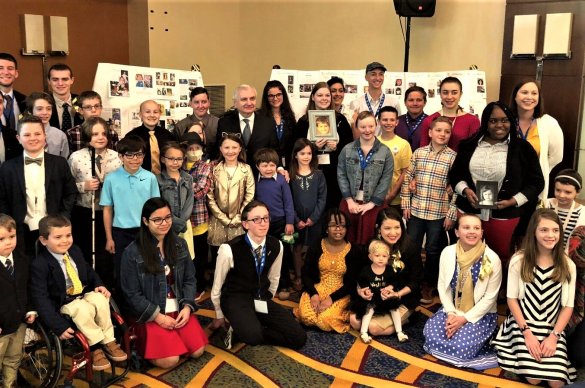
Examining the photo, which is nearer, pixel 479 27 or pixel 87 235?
pixel 87 235

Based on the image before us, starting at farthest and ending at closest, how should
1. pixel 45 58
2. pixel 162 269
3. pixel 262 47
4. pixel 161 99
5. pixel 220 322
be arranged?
pixel 262 47 < pixel 45 58 < pixel 161 99 < pixel 220 322 < pixel 162 269

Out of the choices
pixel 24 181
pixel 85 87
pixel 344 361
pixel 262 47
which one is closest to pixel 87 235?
pixel 24 181

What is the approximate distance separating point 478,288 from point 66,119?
10.7 feet

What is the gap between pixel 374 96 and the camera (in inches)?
220

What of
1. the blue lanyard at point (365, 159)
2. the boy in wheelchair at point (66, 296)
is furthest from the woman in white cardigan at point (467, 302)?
the boy in wheelchair at point (66, 296)

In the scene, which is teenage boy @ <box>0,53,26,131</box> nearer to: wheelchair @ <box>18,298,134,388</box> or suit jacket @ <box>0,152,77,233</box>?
suit jacket @ <box>0,152,77,233</box>

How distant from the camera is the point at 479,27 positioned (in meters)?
7.10

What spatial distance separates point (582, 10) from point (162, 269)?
5.15 meters

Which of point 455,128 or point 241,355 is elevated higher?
point 455,128

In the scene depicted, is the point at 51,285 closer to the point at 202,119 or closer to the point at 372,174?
the point at 202,119

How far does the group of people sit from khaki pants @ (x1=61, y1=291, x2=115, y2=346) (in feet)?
0.04

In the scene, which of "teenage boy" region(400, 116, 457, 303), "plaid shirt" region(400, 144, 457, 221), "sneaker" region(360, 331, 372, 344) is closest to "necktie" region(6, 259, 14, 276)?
"sneaker" region(360, 331, 372, 344)

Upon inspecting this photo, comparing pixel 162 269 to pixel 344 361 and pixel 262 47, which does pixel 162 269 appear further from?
pixel 262 47

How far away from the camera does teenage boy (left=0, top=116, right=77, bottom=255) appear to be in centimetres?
373
